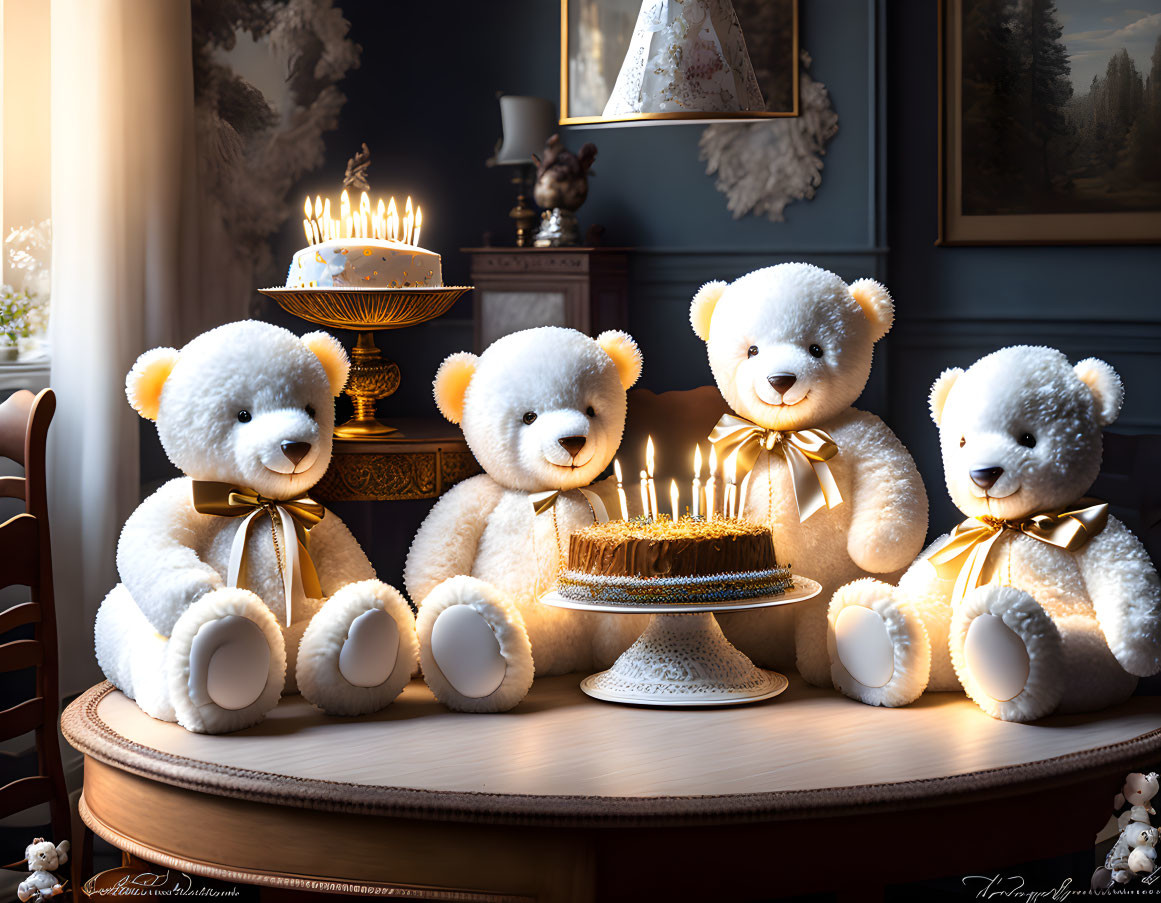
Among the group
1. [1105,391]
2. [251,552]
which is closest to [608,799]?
[251,552]

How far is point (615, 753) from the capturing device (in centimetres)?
193

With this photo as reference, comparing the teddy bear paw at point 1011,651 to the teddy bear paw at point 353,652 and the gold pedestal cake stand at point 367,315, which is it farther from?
the gold pedestal cake stand at point 367,315

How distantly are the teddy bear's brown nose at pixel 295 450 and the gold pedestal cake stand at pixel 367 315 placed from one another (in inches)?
15.9

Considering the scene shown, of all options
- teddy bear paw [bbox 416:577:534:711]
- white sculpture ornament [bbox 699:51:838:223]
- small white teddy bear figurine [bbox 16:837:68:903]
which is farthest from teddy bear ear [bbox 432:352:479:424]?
white sculpture ornament [bbox 699:51:838:223]

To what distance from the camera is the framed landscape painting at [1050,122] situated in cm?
382

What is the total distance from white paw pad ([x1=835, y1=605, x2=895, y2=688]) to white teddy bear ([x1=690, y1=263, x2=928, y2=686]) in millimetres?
115

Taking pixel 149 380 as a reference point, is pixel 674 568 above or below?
below

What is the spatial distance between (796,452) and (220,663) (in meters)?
1.12

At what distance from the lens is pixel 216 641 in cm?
200

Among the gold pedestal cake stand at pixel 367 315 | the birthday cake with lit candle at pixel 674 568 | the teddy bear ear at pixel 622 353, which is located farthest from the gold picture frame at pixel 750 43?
the birthday cake with lit candle at pixel 674 568

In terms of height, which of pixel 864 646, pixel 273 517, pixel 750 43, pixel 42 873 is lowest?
pixel 42 873

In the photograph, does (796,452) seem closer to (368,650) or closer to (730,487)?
(730,487)

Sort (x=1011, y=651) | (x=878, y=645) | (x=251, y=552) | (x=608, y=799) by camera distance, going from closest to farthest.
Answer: (x=608, y=799)
(x=1011, y=651)
(x=878, y=645)
(x=251, y=552)

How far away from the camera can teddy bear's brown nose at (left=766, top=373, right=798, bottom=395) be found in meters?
2.35
